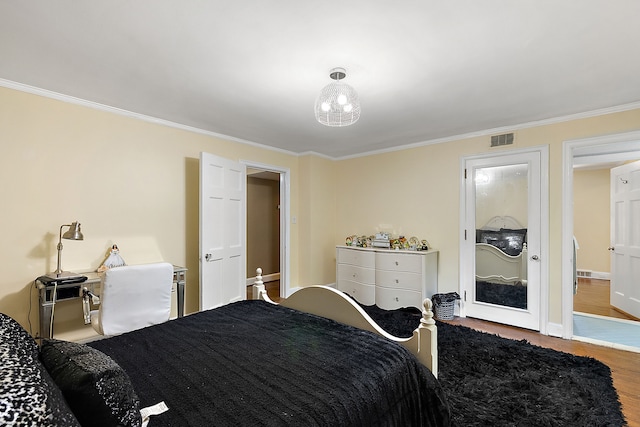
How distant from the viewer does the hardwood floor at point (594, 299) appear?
4.09 meters

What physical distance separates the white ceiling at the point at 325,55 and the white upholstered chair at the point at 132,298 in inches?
60.6

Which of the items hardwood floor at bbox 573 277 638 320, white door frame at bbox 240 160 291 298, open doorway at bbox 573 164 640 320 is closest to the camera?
hardwood floor at bbox 573 277 638 320

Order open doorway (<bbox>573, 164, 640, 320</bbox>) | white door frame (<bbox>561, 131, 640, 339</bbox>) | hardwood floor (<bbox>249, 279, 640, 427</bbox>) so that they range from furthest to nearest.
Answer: open doorway (<bbox>573, 164, 640, 320</bbox>) < white door frame (<bbox>561, 131, 640, 339</bbox>) < hardwood floor (<bbox>249, 279, 640, 427</bbox>)

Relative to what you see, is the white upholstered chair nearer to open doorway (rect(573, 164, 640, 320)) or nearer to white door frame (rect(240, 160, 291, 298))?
white door frame (rect(240, 160, 291, 298))

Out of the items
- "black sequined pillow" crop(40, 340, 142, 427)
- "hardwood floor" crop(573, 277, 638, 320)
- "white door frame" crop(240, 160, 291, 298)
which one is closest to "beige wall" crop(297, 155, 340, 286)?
"white door frame" crop(240, 160, 291, 298)

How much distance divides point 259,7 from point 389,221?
3616 millimetres

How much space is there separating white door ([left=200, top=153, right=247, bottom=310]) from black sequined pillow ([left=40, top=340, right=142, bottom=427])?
98.3 inches

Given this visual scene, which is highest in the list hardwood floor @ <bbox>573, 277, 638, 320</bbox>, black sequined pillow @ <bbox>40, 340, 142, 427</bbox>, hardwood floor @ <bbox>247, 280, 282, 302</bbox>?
black sequined pillow @ <bbox>40, 340, 142, 427</bbox>

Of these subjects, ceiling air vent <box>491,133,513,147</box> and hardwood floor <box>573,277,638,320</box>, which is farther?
hardwood floor <box>573,277,638,320</box>

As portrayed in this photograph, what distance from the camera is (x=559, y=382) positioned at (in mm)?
2307

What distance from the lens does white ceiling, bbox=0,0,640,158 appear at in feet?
5.45

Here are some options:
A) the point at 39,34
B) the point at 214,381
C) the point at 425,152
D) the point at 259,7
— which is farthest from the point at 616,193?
the point at 39,34

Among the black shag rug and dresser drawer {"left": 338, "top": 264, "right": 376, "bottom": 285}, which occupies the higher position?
dresser drawer {"left": 338, "top": 264, "right": 376, "bottom": 285}

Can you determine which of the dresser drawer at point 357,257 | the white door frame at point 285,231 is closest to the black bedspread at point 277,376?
the dresser drawer at point 357,257
